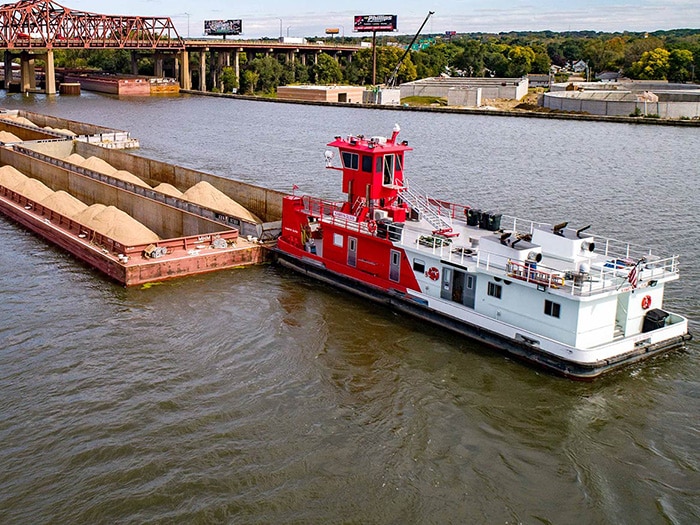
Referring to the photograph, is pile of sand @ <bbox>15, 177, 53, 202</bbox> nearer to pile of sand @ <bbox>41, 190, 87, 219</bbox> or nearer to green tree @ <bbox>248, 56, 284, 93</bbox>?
pile of sand @ <bbox>41, 190, 87, 219</bbox>

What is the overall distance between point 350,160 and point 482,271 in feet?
24.7

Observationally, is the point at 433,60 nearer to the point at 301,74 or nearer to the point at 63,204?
the point at 301,74

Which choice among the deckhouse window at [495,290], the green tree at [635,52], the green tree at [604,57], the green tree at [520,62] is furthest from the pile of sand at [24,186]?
the green tree at [604,57]

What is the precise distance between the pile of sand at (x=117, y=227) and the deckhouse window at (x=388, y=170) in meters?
10.5

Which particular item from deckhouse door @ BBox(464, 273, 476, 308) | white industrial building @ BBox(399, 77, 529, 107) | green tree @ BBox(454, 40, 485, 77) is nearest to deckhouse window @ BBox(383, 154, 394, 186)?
deckhouse door @ BBox(464, 273, 476, 308)

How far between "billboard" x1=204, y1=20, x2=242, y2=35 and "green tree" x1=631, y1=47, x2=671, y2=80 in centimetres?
9651

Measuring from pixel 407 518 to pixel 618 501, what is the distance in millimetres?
4673

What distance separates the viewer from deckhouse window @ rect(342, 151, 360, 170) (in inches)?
1067

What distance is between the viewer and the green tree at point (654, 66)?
131625 mm

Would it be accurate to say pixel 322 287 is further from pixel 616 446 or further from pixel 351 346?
pixel 616 446

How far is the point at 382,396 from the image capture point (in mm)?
20219

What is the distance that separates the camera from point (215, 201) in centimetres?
3581

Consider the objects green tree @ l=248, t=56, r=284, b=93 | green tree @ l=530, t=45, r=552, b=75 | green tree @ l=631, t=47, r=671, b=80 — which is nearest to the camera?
green tree @ l=631, t=47, r=671, b=80

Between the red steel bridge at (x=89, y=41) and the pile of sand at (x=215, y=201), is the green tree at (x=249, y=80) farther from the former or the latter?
the pile of sand at (x=215, y=201)
